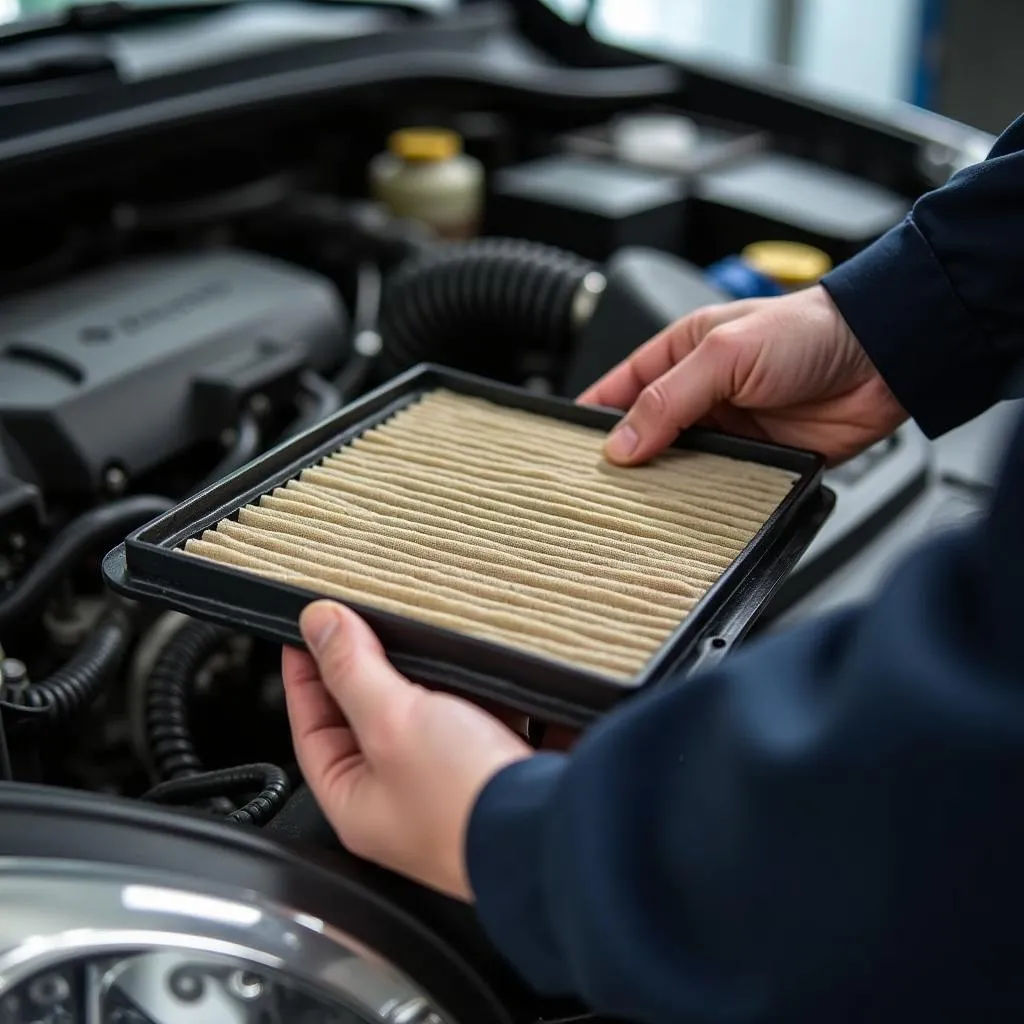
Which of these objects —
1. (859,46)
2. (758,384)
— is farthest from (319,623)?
(859,46)

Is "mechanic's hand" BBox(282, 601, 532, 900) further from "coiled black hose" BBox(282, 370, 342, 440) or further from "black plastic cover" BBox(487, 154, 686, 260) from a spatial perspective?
"black plastic cover" BBox(487, 154, 686, 260)

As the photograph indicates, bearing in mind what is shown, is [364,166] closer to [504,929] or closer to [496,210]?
[496,210]

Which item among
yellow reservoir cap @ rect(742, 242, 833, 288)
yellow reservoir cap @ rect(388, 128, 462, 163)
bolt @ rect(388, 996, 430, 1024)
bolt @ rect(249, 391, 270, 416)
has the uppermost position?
yellow reservoir cap @ rect(388, 128, 462, 163)

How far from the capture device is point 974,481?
3.57ft

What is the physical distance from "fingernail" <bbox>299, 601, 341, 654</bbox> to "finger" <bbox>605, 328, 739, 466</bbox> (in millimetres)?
257

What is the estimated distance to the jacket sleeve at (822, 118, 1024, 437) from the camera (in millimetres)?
757

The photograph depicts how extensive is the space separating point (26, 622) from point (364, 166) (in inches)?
31.5

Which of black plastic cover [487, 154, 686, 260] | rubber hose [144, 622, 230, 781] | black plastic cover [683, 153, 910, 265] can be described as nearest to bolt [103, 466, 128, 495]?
rubber hose [144, 622, 230, 781]

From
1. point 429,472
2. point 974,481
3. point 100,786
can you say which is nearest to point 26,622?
point 100,786

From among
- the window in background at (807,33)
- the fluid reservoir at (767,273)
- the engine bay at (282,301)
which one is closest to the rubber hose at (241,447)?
the engine bay at (282,301)

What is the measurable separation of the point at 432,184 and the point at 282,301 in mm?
342

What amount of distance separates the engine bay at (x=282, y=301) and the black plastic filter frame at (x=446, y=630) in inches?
3.7

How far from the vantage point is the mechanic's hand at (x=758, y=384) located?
2.42ft

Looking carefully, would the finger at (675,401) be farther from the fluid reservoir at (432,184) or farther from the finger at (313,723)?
the fluid reservoir at (432,184)
